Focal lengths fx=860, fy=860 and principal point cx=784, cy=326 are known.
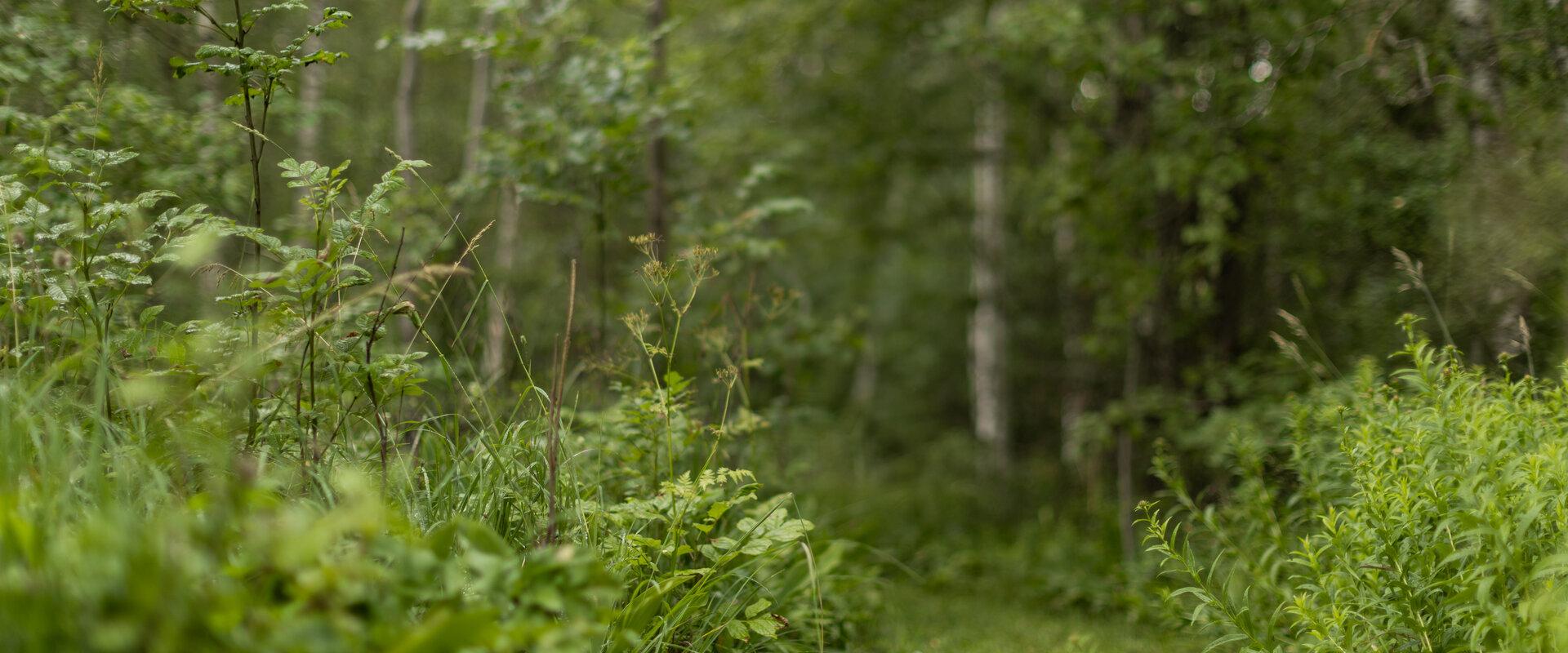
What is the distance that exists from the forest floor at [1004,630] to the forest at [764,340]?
0.19ft

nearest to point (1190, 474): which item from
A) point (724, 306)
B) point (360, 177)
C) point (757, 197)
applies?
point (724, 306)

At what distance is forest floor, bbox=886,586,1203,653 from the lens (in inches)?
157

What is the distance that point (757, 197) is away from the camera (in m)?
9.63

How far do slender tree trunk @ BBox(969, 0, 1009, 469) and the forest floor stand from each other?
441 cm

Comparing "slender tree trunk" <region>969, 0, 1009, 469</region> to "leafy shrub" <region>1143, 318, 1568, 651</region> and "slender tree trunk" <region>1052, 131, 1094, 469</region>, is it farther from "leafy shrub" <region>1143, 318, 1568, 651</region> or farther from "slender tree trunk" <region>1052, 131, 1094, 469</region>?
"leafy shrub" <region>1143, 318, 1568, 651</region>

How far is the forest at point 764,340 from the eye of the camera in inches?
81.2

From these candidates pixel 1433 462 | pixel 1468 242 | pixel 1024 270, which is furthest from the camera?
pixel 1024 270

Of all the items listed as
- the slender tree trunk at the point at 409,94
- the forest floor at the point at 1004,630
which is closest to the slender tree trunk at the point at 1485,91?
the forest floor at the point at 1004,630

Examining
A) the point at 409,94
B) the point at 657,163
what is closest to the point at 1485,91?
the point at 657,163

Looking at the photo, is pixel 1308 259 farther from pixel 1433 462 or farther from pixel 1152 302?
pixel 1433 462

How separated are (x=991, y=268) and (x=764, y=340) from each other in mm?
4867

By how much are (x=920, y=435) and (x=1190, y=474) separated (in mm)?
7660

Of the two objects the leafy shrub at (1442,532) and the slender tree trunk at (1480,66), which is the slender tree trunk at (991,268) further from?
the leafy shrub at (1442,532)

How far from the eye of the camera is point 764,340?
6.03 meters
